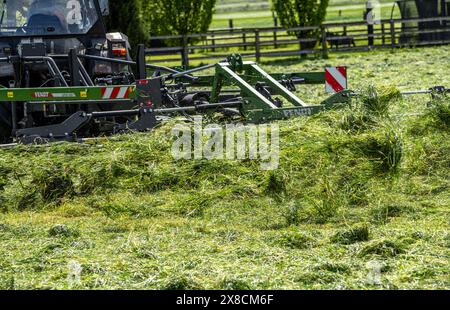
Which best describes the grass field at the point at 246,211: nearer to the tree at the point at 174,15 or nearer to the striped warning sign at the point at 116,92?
the striped warning sign at the point at 116,92

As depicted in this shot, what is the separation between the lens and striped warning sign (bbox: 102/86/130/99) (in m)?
10.7

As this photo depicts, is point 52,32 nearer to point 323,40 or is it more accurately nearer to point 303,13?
point 323,40

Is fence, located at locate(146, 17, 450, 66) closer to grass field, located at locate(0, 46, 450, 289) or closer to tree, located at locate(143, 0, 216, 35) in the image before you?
tree, located at locate(143, 0, 216, 35)

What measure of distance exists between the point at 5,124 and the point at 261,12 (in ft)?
158

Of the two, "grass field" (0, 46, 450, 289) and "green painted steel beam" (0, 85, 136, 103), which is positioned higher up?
"green painted steel beam" (0, 85, 136, 103)

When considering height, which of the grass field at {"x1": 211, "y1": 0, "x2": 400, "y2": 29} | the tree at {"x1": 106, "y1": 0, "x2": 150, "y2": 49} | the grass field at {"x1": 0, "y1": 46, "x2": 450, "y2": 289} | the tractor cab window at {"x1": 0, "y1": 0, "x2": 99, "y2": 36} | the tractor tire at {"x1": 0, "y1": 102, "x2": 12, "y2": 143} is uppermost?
the grass field at {"x1": 211, "y1": 0, "x2": 400, "y2": 29}

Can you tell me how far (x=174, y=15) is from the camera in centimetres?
3041

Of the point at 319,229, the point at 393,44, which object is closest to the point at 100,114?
the point at 319,229

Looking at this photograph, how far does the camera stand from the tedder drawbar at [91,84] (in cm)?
1052

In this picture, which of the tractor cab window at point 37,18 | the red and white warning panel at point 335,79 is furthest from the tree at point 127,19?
the red and white warning panel at point 335,79

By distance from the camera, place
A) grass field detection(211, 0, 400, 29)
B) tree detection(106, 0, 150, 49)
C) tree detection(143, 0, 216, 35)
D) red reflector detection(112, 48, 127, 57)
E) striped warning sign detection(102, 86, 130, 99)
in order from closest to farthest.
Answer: striped warning sign detection(102, 86, 130, 99) → red reflector detection(112, 48, 127, 57) → tree detection(106, 0, 150, 49) → tree detection(143, 0, 216, 35) → grass field detection(211, 0, 400, 29)

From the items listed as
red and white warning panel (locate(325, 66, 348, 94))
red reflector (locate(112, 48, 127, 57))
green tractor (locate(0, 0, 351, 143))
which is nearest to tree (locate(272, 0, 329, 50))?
green tractor (locate(0, 0, 351, 143))

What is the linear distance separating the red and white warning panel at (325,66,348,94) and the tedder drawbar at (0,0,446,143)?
12 mm

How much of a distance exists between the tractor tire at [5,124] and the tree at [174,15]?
61.0 ft
